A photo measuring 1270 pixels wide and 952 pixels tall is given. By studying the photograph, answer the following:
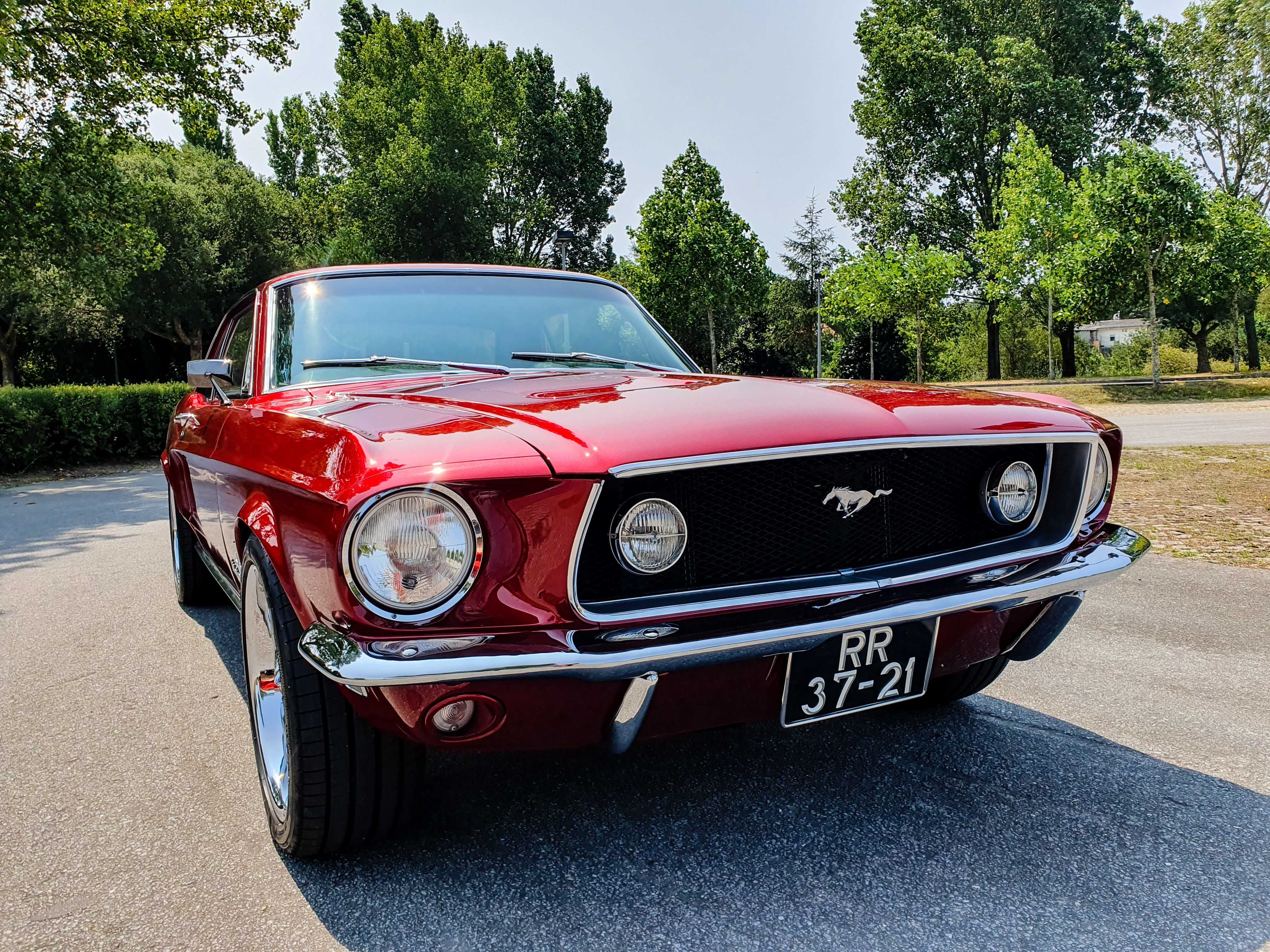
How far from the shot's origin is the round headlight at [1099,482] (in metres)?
2.23

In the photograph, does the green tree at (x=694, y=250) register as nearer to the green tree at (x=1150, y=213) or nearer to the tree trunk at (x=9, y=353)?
the green tree at (x=1150, y=213)

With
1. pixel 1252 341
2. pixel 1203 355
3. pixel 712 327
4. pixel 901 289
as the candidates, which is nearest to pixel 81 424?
pixel 712 327

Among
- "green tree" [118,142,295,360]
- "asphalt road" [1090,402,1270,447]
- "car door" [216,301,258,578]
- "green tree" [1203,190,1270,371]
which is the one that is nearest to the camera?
"car door" [216,301,258,578]

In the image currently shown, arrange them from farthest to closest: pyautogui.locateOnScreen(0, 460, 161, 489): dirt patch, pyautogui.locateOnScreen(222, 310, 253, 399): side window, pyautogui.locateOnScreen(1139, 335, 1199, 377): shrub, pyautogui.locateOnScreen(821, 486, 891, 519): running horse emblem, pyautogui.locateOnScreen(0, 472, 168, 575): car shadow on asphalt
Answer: pyautogui.locateOnScreen(1139, 335, 1199, 377): shrub < pyautogui.locateOnScreen(0, 460, 161, 489): dirt patch < pyautogui.locateOnScreen(0, 472, 168, 575): car shadow on asphalt < pyautogui.locateOnScreen(222, 310, 253, 399): side window < pyautogui.locateOnScreen(821, 486, 891, 519): running horse emblem

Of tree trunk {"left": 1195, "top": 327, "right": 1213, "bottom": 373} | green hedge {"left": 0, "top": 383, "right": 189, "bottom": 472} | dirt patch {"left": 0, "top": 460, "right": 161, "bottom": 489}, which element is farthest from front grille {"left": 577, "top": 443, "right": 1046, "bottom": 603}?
tree trunk {"left": 1195, "top": 327, "right": 1213, "bottom": 373}

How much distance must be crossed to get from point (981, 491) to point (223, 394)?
2.50 metres

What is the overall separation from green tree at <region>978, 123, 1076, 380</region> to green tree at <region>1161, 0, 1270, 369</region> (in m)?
8.13

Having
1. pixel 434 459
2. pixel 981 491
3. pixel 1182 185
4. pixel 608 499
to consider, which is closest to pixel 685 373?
pixel 981 491

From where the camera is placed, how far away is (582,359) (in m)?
2.85

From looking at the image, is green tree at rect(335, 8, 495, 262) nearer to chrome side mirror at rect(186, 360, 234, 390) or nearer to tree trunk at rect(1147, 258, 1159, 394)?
tree trunk at rect(1147, 258, 1159, 394)

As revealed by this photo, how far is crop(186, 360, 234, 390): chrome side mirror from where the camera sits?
9.96 ft

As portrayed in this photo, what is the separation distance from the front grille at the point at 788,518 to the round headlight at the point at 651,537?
0.9 inches

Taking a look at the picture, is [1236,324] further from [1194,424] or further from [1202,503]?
[1202,503]

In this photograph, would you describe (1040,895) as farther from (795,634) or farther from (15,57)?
(15,57)
